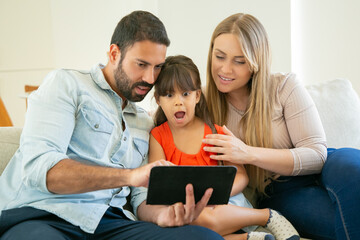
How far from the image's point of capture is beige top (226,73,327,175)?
5.74 feet

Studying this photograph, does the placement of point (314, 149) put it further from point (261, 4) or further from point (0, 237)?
point (261, 4)

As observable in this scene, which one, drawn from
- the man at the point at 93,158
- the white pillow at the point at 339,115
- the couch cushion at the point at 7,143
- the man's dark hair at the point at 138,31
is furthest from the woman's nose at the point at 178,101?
the white pillow at the point at 339,115

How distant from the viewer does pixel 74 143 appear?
1461 millimetres

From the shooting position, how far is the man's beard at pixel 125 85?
5.28 feet

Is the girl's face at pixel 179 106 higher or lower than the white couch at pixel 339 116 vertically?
higher

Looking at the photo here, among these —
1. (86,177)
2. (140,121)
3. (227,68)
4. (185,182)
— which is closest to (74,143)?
(86,177)

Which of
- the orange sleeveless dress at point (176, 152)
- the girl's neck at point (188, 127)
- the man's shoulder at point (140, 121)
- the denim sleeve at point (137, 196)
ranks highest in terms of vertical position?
the man's shoulder at point (140, 121)

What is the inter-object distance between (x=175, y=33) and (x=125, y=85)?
2.54 metres

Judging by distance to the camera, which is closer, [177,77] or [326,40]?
[177,77]

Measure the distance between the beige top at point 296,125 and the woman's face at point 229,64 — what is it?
145mm

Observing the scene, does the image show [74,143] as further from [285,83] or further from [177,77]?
[285,83]

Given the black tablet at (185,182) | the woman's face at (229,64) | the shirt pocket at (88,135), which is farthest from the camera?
the woman's face at (229,64)

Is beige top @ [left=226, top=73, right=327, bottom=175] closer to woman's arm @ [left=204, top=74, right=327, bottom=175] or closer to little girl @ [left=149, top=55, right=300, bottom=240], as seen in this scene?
woman's arm @ [left=204, top=74, right=327, bottom=175]

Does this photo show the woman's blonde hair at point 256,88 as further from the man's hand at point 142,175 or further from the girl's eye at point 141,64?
the man's hand at point 142,175
